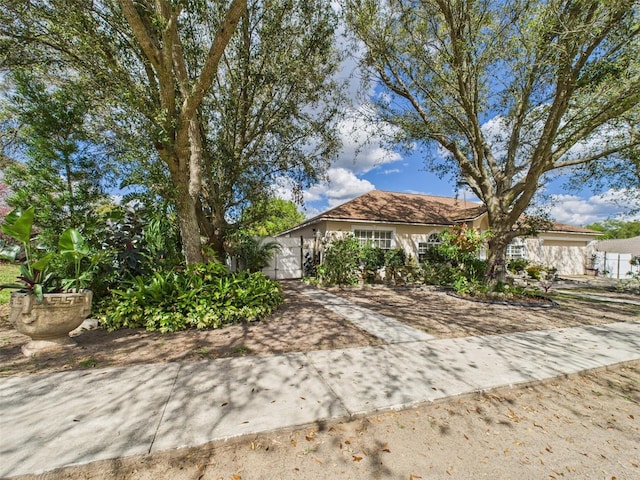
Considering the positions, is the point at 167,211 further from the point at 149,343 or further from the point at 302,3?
the point at 302,3

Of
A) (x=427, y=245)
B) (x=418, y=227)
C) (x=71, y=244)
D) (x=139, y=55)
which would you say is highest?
(x=139, y=55)

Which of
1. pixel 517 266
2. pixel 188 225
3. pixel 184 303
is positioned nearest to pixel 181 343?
pixel 184 303

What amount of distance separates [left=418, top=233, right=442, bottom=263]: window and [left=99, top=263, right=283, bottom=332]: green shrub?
31.6 ft

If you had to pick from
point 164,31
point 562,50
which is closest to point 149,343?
point 164,31

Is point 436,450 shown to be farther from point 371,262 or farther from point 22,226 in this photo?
point 371,262

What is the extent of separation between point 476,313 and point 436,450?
17.6 ft

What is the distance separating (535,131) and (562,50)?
465 cm

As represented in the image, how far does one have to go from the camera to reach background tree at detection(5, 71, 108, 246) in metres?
5.41

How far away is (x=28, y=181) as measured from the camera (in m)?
5.38

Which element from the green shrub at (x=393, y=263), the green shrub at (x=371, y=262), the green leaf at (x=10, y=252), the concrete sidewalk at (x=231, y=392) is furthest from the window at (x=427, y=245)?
the green leaf at (x=10, y=252)

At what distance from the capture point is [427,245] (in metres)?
13.7

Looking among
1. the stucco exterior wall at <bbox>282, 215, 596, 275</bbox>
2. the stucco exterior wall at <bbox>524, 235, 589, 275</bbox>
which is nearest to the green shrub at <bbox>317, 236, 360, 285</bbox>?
the stucco exterior wall at <bbox>282, 215, 596, 275</bbox>

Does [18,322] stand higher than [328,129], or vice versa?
[328,129]

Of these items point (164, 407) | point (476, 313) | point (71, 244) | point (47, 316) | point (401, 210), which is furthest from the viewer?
point (401, 210)
